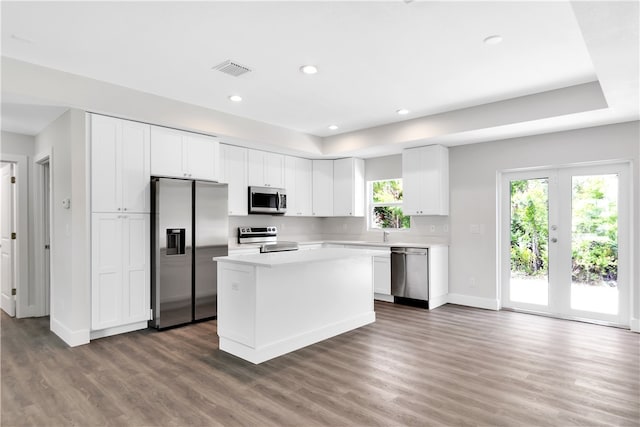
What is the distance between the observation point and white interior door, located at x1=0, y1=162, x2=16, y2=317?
4969 mm

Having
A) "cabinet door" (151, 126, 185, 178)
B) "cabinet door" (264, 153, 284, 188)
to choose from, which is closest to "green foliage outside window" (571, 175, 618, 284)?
"cabinet door" (264, 153, 284, 188)

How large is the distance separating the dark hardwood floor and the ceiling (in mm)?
2373

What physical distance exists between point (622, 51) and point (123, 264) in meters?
4.75

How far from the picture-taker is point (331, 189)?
6.80 meters

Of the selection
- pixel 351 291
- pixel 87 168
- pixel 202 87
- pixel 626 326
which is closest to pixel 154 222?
pixel 87 168

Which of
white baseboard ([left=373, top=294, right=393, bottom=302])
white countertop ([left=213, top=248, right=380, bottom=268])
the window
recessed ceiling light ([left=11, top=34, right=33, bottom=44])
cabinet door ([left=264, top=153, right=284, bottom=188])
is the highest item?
recessed ceiling light ([left=11, top=34, right=33, bottom=44])

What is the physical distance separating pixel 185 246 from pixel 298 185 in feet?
8.43

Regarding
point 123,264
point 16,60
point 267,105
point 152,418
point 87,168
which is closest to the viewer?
point 152,418

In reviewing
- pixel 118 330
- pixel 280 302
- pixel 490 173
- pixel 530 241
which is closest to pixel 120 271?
pixel 118 330

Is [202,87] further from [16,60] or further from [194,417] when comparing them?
[194,417]

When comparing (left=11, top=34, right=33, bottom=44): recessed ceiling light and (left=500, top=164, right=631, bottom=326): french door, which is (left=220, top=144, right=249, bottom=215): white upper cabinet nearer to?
(left=11, top=34, right=33, bottom=44): recessed ceiling light

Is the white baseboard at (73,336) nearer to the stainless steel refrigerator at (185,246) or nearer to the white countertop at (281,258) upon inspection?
the stainless steel refrigerator at (185,246)

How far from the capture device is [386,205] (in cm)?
657

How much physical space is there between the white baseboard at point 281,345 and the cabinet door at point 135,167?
1831 millimetres
